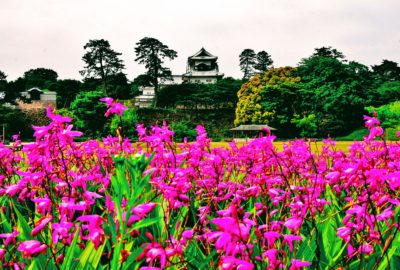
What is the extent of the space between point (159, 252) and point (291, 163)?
2.14 meters

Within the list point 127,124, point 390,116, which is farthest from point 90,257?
point 127,124

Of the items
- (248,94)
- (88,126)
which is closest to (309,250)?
(88,126)

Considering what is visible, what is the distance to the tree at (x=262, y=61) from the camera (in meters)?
71.5

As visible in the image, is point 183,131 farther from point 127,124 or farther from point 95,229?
point 95,229

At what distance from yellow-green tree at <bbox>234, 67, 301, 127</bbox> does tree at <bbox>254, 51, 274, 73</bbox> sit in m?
28.5

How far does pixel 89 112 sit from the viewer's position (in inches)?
1528

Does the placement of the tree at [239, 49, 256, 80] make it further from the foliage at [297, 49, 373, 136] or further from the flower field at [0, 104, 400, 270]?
the flower field at [0, 104, 400, 270]

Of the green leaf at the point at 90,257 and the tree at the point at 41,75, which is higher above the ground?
the tree at the point at 41,75

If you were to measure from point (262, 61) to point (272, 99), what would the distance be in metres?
31.0

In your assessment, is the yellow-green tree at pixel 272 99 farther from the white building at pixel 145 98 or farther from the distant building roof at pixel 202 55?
the distant building roof at pixel 202 55

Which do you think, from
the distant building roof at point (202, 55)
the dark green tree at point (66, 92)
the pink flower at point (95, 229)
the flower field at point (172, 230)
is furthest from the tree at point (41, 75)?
the pink flower at point (95, 229)

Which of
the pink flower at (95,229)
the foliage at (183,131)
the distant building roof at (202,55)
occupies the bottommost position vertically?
the foliage at (183,131)

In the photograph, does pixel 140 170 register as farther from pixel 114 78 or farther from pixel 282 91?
pixel 114 78

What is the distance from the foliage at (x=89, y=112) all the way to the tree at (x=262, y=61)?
129 ft
